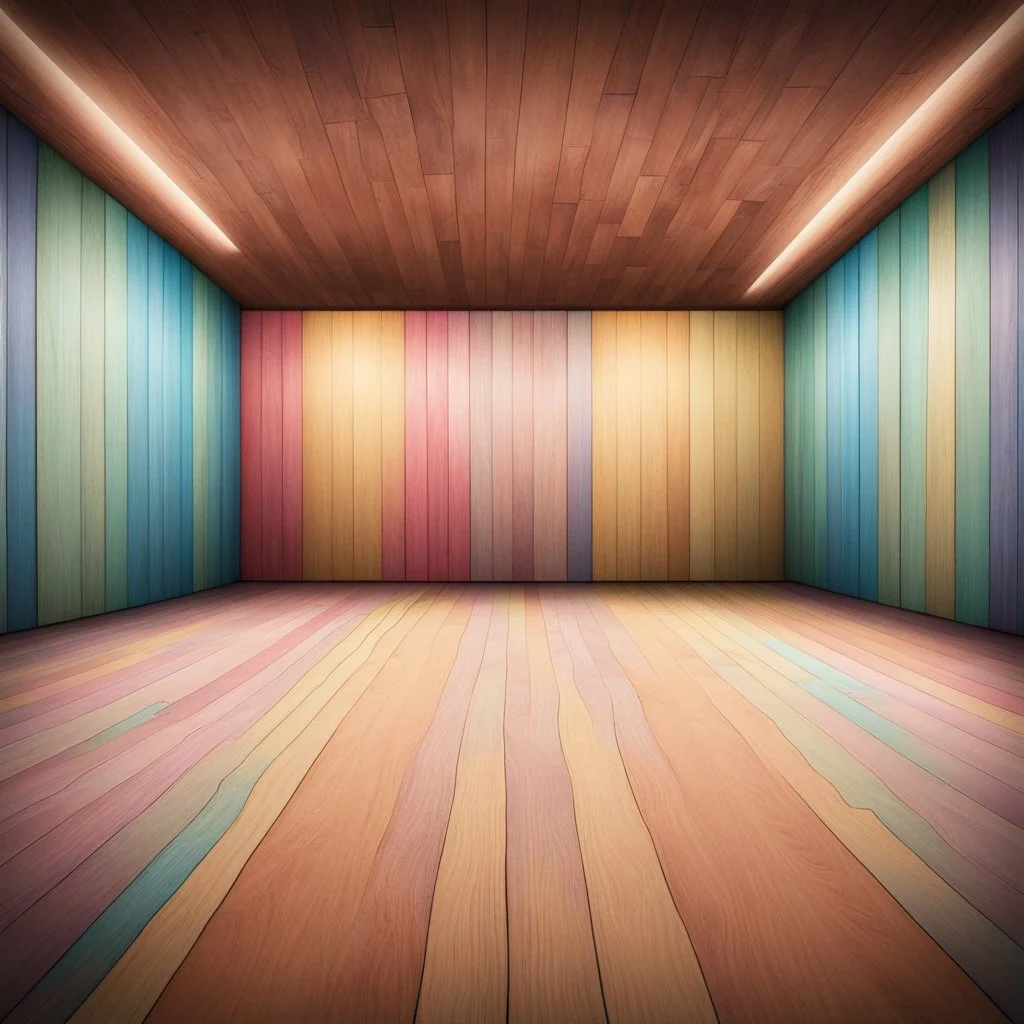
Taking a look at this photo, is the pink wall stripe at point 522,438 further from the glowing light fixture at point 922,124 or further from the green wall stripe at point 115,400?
the green wall stripe at point 115,400

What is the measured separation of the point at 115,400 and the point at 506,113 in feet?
9.36

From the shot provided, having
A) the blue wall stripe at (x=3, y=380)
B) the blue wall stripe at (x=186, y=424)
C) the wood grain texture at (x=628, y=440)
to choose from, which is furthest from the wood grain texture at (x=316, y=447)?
the wood grain texture at (x=628, y=440)

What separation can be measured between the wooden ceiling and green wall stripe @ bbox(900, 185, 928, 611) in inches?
9.8

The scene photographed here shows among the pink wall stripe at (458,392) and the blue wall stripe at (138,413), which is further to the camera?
the pink wall stripe at (458,392)

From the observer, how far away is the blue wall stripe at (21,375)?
2781mm

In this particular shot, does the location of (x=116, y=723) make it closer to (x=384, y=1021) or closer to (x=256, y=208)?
(x=384, y=1021)

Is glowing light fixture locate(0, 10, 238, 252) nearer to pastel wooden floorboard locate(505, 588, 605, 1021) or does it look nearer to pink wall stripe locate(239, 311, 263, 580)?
pink wall stripe locate(239, 311, 263, 580)

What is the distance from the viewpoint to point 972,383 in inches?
119

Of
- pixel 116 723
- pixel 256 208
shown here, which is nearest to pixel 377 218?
pixel 256 208

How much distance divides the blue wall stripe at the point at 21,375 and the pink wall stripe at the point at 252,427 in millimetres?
2273

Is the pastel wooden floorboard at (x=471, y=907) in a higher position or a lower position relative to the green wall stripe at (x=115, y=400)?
lower

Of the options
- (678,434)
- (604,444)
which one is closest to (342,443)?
(604,444)

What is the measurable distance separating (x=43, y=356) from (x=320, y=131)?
1879 millimetres

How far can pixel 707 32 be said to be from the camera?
7.28 ft
